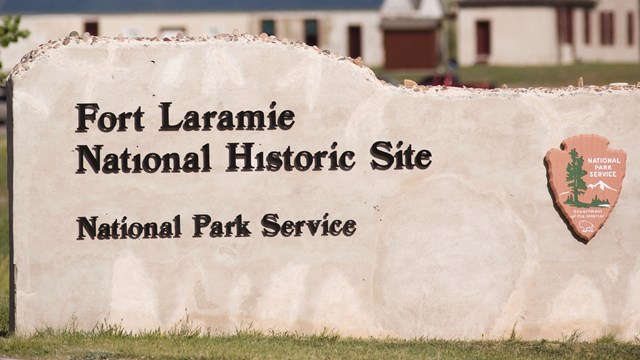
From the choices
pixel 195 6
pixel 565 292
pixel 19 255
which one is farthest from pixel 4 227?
pixel 195 6

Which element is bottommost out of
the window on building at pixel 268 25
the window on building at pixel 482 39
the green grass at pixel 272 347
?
the green grass at pixel 272 347

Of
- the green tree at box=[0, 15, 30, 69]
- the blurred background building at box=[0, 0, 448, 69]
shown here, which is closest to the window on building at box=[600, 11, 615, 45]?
the blurred background building at box=[0, 0, 448, 69]

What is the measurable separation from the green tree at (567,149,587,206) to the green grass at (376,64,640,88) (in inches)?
1658

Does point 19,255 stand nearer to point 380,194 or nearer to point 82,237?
point 82,237

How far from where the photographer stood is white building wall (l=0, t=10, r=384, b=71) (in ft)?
238

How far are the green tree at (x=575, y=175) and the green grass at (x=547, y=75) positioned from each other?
1658 inches

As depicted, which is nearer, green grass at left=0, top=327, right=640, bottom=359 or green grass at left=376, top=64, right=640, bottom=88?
green grass at left=0, top=327, right=640, bottom=359

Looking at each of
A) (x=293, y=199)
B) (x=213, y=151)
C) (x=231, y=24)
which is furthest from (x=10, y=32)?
(x=231, y=24)

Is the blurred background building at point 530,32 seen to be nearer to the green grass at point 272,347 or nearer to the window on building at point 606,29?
the window on building at point 606,29

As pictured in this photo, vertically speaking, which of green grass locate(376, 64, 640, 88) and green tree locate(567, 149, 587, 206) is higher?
green grass locate(376, 64, 640, 88)

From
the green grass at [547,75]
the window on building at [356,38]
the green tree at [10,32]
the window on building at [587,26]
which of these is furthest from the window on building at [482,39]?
the green tree at [10,32]

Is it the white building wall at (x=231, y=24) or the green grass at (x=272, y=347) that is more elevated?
the white building wall at (x=231, y=24)

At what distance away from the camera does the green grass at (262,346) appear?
43.1ft

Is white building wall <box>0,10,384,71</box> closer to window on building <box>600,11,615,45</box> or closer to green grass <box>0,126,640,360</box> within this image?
window on building <box>600,11,615,45</box>
